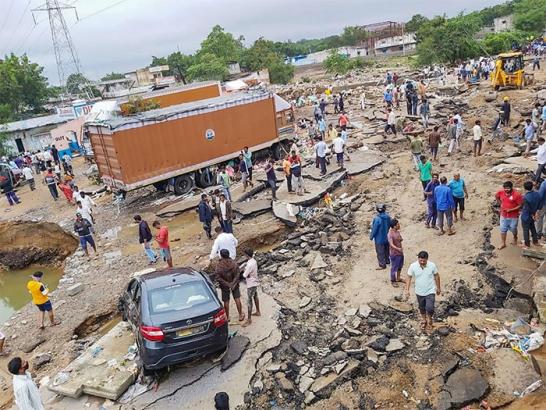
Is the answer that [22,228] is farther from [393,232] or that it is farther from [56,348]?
[393,232]

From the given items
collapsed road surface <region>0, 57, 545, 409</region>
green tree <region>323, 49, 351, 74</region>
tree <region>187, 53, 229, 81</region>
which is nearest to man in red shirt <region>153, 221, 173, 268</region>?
collapsed road surface <region>0, 57, 545, 409</region>

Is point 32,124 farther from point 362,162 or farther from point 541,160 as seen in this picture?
point 541,160

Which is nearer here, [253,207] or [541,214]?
[541,214]

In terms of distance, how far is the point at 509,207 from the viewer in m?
8.64

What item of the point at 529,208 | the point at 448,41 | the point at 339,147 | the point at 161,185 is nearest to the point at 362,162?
the point at 339,147

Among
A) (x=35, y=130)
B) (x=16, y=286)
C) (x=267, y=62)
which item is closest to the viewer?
(x=16, y=286)

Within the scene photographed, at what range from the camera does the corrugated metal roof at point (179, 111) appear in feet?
49.9

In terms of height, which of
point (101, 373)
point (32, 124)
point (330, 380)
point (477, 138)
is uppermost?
point (32, 124)

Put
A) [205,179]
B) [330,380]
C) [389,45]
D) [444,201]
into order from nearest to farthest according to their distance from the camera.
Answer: [330,380] < [444,201] < [205,179] < [389,45]

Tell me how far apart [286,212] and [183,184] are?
5.86 m

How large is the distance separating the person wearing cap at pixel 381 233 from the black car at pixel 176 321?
12.1 ft

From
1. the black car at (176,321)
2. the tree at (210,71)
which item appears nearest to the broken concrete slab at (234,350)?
the black car at (176,321)

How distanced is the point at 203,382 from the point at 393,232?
13.8 feet

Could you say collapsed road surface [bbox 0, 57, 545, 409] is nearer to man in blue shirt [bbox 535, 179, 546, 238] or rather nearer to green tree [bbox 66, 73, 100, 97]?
man in blue shirt [bbox 535, 179, 546, 238]
